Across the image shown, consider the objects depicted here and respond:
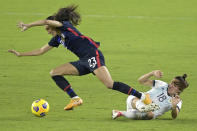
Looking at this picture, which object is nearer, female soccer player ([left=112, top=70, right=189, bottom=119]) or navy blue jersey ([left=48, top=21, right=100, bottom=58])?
female soccer player ([left=112, top=70, right=189, bottom=119])

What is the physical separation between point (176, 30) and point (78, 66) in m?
10.7

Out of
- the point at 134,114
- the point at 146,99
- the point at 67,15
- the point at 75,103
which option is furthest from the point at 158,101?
the point at 67,15

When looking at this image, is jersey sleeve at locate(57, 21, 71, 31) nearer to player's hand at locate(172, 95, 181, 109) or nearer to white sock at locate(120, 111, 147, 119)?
white sock at locate(120, 111, 147, 119)

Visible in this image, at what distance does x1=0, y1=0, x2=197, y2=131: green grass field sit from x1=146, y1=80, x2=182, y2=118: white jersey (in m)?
0.21

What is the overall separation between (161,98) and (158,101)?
73 millimetres

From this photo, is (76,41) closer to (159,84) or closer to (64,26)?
(64,26)

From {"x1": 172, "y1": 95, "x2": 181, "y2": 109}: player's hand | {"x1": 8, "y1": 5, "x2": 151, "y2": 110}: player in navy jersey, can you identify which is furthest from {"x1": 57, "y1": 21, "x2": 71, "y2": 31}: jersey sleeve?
{"x1": 172, "y1": 95, "x2": 181, "y2": 109}: player's hand

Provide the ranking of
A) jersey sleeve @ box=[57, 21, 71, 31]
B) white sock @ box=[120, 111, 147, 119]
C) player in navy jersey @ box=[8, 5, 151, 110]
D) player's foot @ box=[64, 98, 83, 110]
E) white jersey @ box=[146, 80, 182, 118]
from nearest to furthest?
white jersey @ box=[146, 80, 182, 118], white sock @ box=[120, 111, 147, 119], player in navy jersey @ box=[8, 5, 151, 110], jersey sleeve @ box=[57, 21, 71, 31], player's foot @ box=[64, 98, 83, 110]

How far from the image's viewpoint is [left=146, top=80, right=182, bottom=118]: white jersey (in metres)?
8.88

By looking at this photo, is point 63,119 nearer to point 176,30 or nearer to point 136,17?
point 176,30

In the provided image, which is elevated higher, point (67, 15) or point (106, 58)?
point (67, 15)

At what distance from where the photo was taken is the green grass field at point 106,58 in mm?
9055

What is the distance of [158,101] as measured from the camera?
894 centimetres

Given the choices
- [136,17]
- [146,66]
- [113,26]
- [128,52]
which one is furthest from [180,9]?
[146,66]
